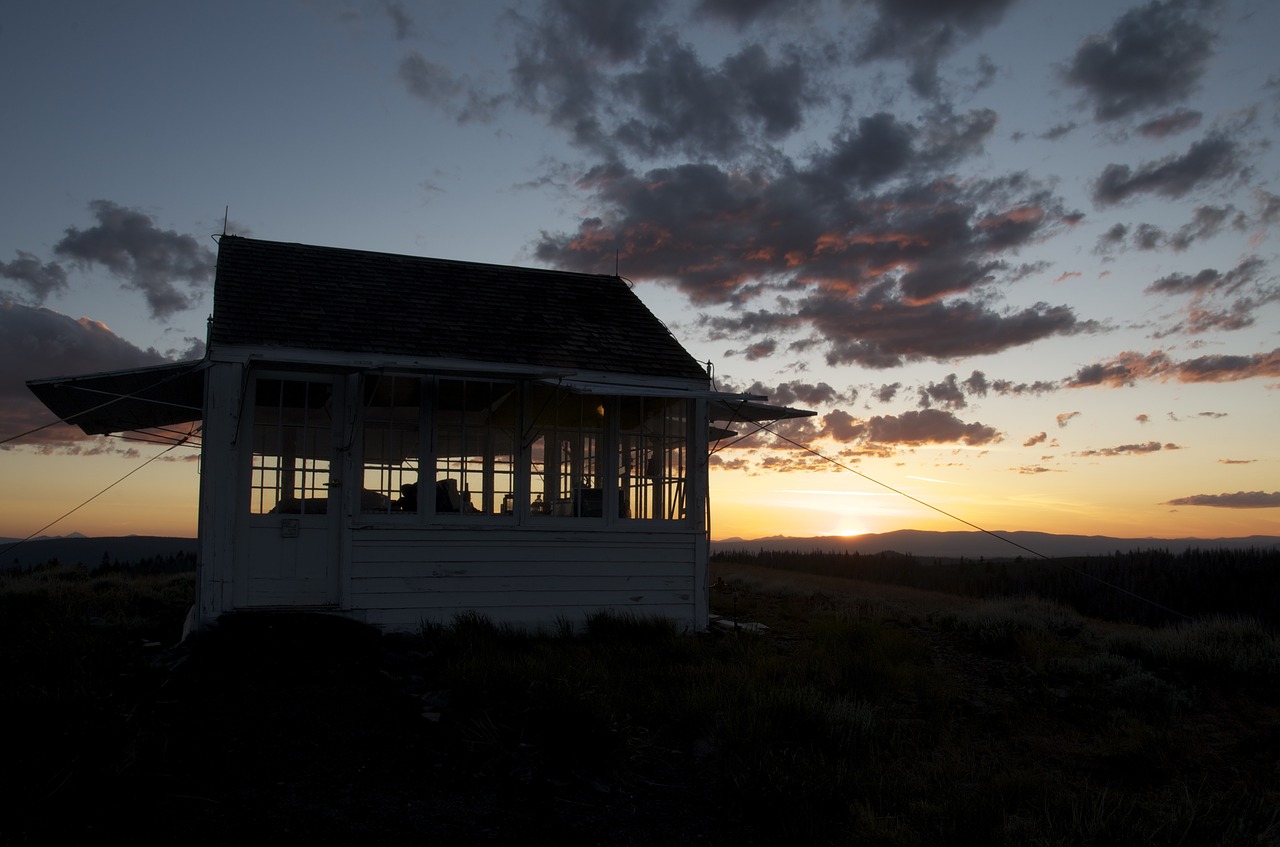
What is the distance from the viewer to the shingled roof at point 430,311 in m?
10.1

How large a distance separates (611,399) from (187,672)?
5.16m

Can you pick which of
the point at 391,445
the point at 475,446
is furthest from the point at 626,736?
the point at 391,445

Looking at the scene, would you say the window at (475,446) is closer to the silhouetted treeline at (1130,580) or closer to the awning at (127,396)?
the awning at (127,396)

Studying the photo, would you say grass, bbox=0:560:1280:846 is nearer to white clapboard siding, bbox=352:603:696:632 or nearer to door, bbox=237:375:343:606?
white clapboard siding, bbox=352:603:696:632

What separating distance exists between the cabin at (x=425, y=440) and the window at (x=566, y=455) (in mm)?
23

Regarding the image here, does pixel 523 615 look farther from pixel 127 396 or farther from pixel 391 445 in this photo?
pixel 127 396

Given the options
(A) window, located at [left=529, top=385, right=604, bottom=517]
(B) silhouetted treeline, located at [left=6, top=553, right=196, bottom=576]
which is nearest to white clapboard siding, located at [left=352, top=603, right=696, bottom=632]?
(A) window, located at [left=529, top=385, right=604, bottom=517]

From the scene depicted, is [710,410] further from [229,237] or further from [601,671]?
[229,237]

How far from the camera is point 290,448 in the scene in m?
9.77

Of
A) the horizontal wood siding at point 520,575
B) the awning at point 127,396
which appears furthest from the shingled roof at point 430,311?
the horizontal wood siding at point 520,575

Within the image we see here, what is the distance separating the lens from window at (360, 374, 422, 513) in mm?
10039

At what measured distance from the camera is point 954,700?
28.1 feet

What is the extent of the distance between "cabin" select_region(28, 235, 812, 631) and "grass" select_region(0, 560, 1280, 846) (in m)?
0.57

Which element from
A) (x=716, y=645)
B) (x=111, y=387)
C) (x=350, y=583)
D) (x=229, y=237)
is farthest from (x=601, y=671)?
(x=229, y=237)
